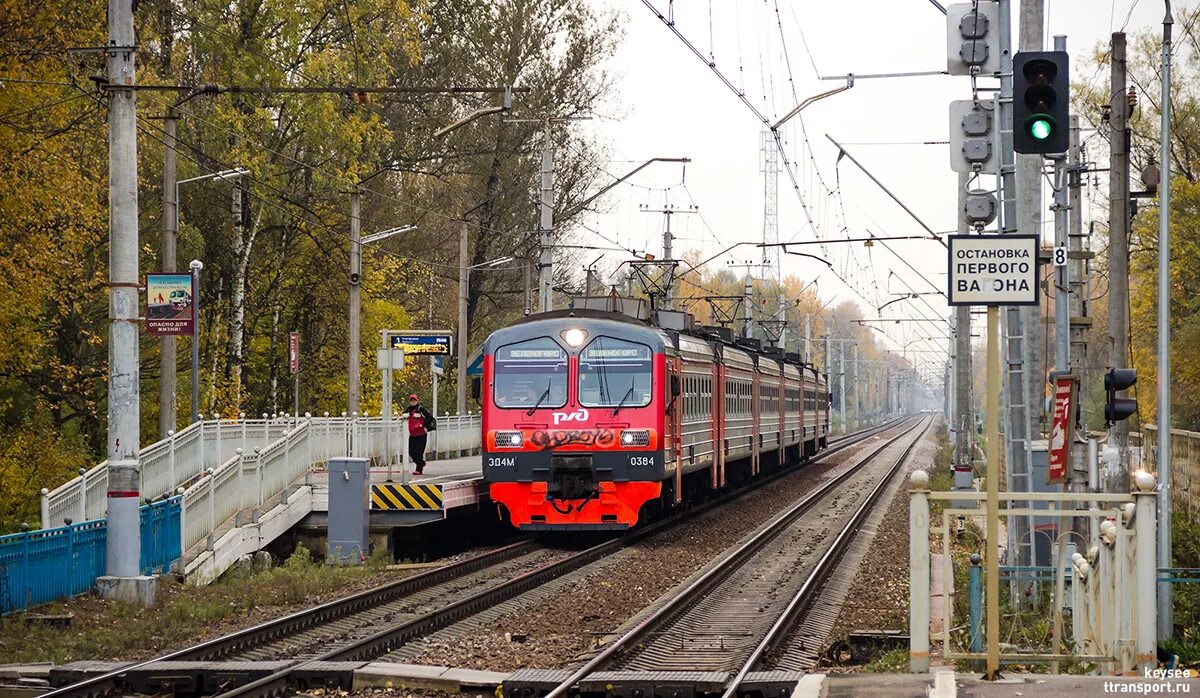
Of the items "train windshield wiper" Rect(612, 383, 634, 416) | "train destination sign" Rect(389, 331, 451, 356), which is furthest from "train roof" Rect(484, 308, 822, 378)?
"train destination sign" Rect(389, 331, 451, 356)

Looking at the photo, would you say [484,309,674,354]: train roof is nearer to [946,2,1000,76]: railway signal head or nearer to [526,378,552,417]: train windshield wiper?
[526,378,552,417]: train windshield wiper

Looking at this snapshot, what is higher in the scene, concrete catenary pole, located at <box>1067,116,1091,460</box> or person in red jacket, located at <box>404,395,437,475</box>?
concrete catenary pole, located at <box>1067,116,1091,460</box>

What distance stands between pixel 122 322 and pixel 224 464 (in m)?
5.27

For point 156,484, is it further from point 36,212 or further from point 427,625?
point 427,625

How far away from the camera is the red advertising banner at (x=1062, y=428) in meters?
12.5

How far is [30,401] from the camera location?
31.6 metres

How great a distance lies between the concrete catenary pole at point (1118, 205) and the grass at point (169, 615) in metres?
9.36

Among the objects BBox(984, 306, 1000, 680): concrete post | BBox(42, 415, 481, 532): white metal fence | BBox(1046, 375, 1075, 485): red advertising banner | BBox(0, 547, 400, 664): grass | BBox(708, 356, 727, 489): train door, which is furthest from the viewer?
BBox(708, 356, 727, 489): train door

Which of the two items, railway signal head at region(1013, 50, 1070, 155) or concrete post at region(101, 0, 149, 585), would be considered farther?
concrete post at region(101, 0, 149, 585)

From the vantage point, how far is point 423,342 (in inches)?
1161

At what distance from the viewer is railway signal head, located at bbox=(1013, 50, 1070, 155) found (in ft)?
36.7

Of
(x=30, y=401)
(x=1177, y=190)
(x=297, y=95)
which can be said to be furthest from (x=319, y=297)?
(x=1177, y=190)

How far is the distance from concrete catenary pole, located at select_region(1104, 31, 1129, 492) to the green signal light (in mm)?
6477

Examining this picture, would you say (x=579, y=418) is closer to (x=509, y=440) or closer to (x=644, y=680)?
(x=509, y=440)
